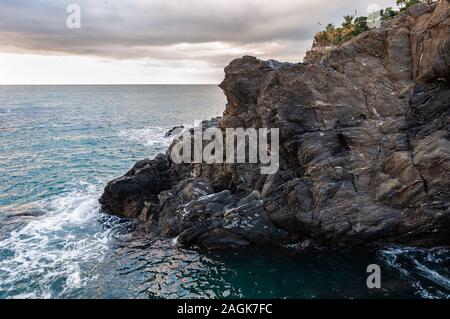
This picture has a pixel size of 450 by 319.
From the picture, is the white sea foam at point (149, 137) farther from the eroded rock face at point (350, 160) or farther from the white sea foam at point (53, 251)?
the eroded rock face at point (350, 160)

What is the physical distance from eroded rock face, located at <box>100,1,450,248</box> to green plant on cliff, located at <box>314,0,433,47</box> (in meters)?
27.1

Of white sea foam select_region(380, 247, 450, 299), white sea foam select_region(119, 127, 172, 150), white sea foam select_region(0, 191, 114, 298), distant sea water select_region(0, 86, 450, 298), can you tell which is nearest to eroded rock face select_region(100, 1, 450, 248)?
white sea foam select_region(380, 247, 450, 299)

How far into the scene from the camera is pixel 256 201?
28.8 m

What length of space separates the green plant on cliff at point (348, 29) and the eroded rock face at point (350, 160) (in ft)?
88.8

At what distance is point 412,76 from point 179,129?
64.9 m

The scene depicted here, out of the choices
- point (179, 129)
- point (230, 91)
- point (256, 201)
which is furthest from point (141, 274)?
point (179, 129)

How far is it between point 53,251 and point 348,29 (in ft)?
185

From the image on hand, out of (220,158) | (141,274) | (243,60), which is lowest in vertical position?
(141,274)

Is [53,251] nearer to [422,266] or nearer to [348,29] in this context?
[422,266]

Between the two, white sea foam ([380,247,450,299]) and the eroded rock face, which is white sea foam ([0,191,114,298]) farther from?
white sea foam ([380,247,450,299])

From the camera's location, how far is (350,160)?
27469mm

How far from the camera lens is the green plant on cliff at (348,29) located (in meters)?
54.2

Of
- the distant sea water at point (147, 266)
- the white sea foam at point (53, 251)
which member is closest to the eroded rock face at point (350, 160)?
the distant sea water at point (147, 266)
